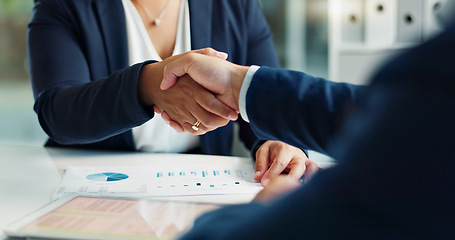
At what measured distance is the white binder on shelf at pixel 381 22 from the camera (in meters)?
2.65

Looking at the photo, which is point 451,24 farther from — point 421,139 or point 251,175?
point 251,175

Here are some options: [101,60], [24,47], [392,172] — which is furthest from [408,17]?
[24,47]

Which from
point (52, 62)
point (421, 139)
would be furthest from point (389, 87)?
point (52, 62)

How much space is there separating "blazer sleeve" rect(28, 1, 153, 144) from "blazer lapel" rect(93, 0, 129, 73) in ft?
0.09

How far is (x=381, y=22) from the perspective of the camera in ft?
8.87

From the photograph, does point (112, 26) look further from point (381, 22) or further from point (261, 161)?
point (381, 22)

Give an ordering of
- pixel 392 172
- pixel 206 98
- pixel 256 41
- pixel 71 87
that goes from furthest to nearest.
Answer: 1. pixel 256 41
2. pixel 71 87
3. pixel 206 98
4. pixel 392 172

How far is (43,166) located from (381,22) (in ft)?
7.51

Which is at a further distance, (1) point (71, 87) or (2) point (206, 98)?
(1) point (71, 87)

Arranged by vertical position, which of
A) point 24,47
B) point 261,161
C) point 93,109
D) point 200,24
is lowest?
point 24,47

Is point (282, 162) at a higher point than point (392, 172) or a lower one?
lower

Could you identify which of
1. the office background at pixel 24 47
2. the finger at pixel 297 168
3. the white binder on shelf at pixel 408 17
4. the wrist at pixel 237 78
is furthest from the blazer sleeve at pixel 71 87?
the office background at pixel 24 47

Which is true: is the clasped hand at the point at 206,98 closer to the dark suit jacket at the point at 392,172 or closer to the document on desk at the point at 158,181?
the document on desk at the point at 158,181

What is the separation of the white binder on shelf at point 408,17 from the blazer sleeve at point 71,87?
6.45ft
